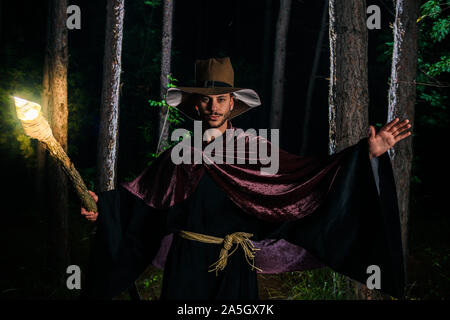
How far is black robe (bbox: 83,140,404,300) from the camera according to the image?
2943 millimetres

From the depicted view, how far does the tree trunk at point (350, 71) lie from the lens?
4312mm

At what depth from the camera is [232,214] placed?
122 inches

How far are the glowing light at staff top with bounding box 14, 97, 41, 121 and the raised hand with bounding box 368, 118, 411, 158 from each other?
2425 mm

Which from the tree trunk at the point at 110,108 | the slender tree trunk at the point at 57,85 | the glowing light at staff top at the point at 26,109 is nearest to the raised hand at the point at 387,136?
the glowing light at staff top at the point at 26,109

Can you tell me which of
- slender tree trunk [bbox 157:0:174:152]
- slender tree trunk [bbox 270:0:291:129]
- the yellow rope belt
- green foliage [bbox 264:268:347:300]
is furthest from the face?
slender tree trunk [bbox 270:0:291:129]

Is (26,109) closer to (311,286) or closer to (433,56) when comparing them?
(311,286)

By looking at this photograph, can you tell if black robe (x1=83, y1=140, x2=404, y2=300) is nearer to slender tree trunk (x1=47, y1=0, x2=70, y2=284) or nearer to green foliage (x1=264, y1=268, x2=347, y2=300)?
green foliage (x1=264, y1=268, x2=347, y2=300)

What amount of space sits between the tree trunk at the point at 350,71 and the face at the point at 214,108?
188 centimetres

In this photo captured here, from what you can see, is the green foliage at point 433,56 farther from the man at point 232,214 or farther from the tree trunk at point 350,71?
the man at point 232,214

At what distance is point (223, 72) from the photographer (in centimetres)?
309
